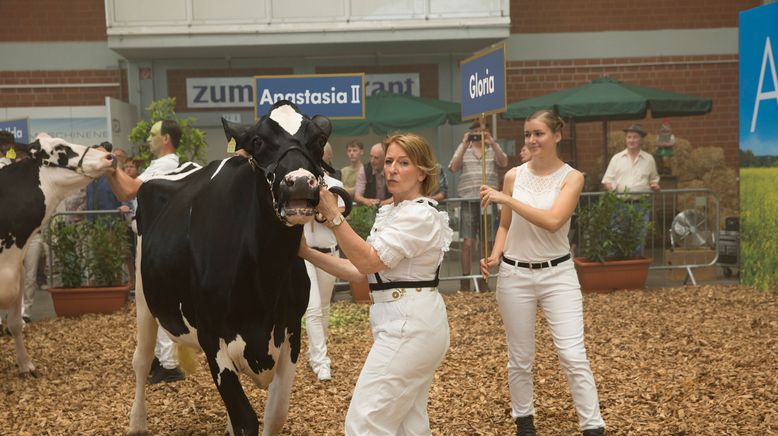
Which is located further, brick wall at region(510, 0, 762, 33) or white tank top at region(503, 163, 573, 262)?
brick wall at region(510, 0, 762, 33)

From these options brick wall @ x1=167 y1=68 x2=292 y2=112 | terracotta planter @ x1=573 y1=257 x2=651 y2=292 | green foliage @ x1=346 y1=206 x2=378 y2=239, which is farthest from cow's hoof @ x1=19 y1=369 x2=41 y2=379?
brick wall @ x1=167 y1=68 x2=292 y2=112

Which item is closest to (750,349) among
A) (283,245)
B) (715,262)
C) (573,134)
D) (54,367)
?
(715,262)

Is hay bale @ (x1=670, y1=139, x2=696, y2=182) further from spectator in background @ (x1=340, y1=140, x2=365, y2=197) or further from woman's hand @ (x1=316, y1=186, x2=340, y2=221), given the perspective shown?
woman's hand @ (x1=316, y1=186, x2=340, y2=221)

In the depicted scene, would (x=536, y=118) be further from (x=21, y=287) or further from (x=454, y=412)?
(x=21, y=287)

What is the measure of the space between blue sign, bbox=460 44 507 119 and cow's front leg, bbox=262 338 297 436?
3236 mm

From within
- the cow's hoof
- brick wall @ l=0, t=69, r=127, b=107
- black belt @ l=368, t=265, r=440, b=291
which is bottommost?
the cow's hoof

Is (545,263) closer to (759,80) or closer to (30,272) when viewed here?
(759,80)

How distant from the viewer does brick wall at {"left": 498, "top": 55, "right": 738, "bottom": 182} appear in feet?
54.2

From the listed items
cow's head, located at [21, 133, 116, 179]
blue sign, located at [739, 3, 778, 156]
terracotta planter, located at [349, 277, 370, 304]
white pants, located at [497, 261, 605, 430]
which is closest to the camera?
white pants, located at [497, 261, 605, 430]

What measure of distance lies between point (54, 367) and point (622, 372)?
5.02 meters

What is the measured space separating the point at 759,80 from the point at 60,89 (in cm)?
1253

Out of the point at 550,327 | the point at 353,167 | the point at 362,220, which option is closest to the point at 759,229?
the point at 362,220

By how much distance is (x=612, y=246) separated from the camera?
10.5 meters

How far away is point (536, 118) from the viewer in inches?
193
